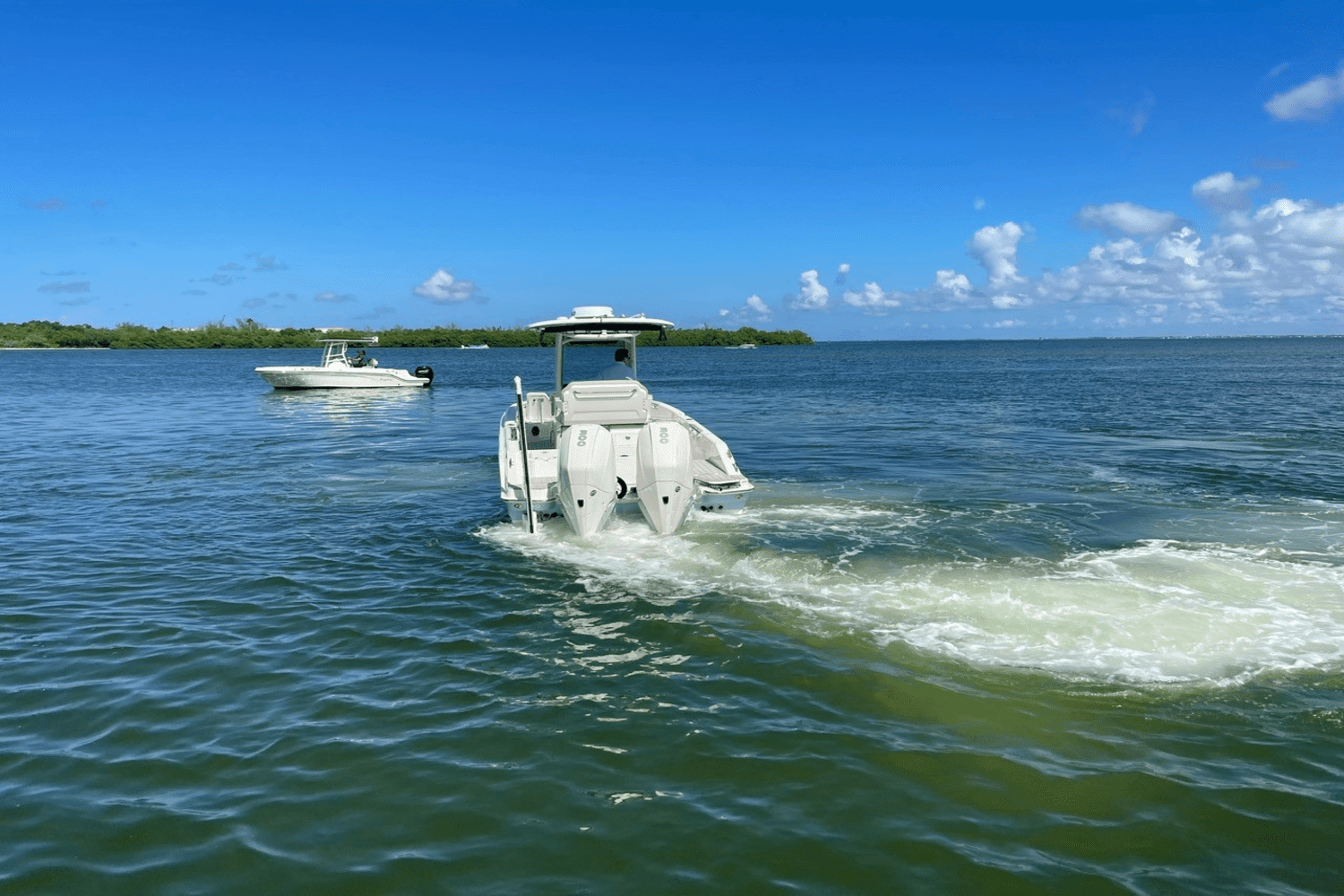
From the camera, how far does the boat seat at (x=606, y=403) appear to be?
13.5 m

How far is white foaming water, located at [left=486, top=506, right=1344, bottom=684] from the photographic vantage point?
781 cm

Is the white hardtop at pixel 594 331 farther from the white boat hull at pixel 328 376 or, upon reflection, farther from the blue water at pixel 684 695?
the white boat hull at pixel 328 376

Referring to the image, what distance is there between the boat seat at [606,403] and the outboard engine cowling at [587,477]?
1623mm

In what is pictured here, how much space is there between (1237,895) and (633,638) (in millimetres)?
5308

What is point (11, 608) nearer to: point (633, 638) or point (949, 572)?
point (633, 638)

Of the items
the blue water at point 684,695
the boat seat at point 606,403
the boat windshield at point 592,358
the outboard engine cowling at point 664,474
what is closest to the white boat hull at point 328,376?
the blue water at point 684,695

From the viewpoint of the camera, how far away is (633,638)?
28.2 feet

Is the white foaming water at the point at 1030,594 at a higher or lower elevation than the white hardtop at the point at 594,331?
lower

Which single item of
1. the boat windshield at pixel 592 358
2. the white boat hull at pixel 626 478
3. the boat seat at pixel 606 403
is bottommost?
the white boat hull at pixel 626 478

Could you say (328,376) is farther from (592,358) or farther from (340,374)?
(592,358)

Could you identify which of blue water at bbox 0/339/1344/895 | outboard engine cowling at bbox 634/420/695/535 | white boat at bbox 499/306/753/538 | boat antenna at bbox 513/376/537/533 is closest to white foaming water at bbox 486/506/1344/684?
blue water at bbox 0/339/1344/895

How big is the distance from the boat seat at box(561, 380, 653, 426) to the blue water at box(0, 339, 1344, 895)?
1817 millimetres

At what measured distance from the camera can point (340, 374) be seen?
162 feet

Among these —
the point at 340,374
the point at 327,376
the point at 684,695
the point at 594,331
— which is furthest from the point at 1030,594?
the point at 327,376
